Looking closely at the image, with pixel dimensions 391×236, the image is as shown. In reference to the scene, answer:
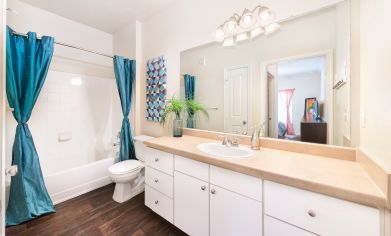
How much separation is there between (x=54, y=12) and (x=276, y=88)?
307 cm

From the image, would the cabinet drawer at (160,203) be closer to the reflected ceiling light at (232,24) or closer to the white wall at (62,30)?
the reflected ceiling light at (232,24)

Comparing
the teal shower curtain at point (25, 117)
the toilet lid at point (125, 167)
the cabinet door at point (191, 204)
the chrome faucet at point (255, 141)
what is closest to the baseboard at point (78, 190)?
the teal shower curtain at point (25, 117)

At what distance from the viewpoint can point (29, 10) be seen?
6.75ft

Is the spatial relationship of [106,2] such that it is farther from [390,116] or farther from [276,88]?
[390,116]

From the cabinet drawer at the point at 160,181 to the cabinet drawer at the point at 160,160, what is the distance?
47mm

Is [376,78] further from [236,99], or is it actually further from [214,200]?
[214,200]

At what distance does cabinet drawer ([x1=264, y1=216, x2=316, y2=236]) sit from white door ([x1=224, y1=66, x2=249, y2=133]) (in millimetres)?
775

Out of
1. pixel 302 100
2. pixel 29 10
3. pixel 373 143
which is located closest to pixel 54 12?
pixel 29 10

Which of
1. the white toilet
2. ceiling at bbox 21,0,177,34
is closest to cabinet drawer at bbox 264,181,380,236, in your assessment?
the white toilet

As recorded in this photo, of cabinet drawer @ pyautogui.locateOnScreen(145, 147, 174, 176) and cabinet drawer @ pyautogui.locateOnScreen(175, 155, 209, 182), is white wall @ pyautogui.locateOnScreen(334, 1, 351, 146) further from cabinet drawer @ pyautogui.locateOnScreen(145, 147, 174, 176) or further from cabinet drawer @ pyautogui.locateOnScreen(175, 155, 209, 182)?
cabinet drawer @ pyautogui.locateOnScreen(145, 147, 174, 176)

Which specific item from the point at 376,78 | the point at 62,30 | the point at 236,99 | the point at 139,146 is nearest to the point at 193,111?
the point at 236,99

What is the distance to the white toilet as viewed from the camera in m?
1.81

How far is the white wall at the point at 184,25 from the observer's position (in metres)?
1.26

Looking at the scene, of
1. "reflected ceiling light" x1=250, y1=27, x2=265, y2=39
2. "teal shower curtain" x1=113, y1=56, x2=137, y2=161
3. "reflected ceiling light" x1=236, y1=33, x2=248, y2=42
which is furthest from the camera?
"teal shower curtain" x1=113, y1=56, x2=137, y2=161
